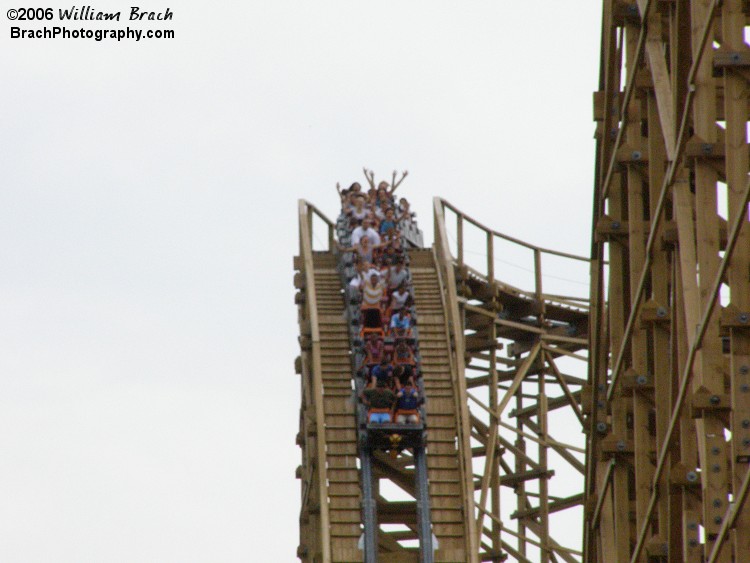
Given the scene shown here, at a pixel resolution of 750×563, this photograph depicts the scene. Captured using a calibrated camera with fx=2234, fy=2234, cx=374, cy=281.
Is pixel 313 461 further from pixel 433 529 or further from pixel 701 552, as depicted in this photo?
pixel 701 552

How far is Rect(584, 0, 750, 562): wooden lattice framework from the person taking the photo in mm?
13344

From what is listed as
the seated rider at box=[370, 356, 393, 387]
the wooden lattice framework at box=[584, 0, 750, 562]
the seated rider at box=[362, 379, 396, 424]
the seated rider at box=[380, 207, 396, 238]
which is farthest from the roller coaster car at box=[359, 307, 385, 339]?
the wooden lattice framework at box=[584, 0, 750, 562]

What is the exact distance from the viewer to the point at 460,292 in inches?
1179

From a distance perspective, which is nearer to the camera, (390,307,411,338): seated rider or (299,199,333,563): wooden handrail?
(299,199,333,563): wooden handrail

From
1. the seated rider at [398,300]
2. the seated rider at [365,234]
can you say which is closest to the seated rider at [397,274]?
the seated rider at [398,300]

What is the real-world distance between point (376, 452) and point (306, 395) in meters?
1.81

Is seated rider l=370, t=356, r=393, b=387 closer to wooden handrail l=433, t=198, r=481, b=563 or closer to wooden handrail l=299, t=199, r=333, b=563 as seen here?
wooden handrail l=299, t=199, r=333, b=563

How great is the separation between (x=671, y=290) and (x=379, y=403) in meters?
10.2

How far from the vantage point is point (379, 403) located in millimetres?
25656

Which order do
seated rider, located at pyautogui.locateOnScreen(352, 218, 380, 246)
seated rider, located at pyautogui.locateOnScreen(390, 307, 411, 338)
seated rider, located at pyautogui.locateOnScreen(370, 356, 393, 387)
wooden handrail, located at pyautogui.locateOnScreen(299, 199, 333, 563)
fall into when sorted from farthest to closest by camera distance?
seated rider, located at pyautogui.locateOnScreen(352, 218, 380, 246)
seated rider, located at pyautogui.locateOnScreen(390, 307, 411, 338)
seated rider, located at pyautogui.locateOnScreen(370, 356, 393, 387)
wooden handrail, located at pyautogui.locateOnScreen(299, 199, 333, 563)

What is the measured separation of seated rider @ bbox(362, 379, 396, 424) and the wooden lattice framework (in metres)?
6.79

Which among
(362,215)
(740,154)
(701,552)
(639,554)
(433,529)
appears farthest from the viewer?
(362,215)

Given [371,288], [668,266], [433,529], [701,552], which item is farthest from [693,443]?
[371,288]

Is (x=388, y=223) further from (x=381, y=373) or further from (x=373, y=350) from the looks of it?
(x=381, y=373)
